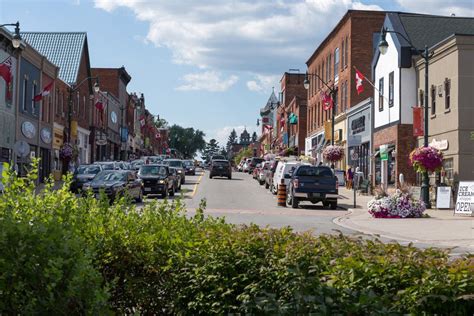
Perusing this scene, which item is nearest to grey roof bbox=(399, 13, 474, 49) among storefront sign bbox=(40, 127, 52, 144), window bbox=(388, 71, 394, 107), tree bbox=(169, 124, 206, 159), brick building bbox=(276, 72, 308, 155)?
window bbox=(388, 71, 394, 107)

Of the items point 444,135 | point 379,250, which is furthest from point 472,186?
point 379,250

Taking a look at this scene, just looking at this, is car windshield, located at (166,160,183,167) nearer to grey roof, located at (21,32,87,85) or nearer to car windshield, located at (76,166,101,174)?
grey roof, located at (21,32,87,85)

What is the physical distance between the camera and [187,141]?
187m

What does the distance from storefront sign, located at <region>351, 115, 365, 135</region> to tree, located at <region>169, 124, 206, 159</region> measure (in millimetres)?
138778

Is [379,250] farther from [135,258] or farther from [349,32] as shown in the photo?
[349,32]

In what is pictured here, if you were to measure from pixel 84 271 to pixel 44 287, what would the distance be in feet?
0.89

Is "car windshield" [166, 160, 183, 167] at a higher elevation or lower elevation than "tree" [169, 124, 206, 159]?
lower

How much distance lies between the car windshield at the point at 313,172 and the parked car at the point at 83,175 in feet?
39.8

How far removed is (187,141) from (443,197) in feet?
528

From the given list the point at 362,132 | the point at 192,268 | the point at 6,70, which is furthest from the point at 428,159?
the point at 192,268

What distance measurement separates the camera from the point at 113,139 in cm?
8000

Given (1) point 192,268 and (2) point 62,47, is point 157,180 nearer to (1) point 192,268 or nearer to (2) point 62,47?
(1) point 192,268

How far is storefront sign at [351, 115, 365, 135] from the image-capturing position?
151ft

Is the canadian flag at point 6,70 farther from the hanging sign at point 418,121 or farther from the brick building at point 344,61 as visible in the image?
the hanging sign at point 418,121
